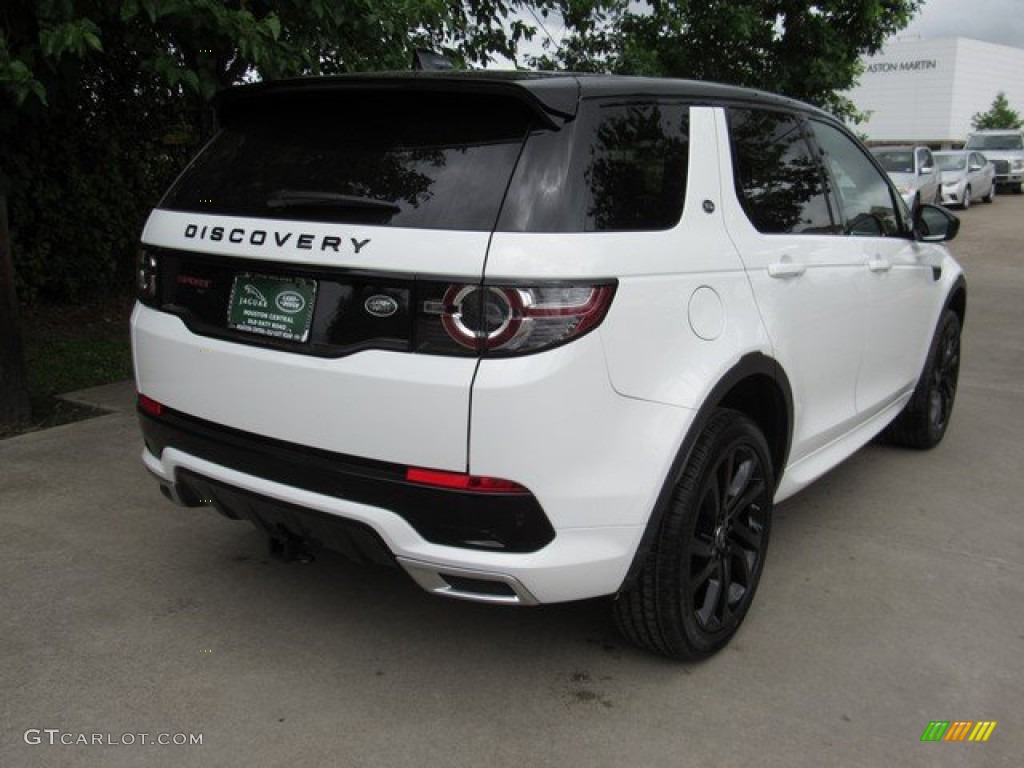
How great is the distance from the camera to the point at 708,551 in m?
2.90

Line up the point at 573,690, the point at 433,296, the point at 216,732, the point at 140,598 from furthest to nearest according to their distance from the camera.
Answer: the point at 140,598 < the point at 573,690 < the point at 216,732 < the point at 433,296

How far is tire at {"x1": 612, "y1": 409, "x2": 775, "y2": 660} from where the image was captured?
269 centimetres

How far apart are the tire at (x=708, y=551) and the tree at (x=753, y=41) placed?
7812mm

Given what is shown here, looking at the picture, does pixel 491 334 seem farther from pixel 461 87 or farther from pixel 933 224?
pixel 933 224

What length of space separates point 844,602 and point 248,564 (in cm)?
228

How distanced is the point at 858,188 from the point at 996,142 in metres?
30.0

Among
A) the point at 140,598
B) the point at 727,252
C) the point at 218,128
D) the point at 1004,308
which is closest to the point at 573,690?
the point at 727,252

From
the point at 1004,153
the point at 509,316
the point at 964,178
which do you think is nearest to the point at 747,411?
the point at 509,316

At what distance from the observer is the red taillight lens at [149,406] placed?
2.98 m

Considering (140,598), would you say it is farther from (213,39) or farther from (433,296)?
(213,39)

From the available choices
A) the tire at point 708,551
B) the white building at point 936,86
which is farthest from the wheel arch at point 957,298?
the white building at point 936,86

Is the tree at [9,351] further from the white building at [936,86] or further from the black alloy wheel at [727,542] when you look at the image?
the white building at [936,86]

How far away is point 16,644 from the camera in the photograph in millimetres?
3037

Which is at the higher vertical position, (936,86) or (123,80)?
(936,86)
